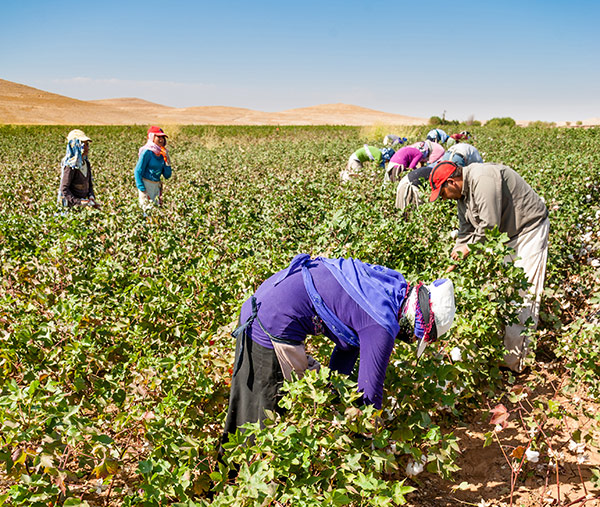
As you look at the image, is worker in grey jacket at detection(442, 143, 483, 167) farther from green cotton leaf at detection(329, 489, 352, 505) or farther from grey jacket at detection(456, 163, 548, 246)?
green cotton leaf at detection(329, 489, 352, 505)

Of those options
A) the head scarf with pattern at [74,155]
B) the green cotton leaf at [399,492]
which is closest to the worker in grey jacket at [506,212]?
the green cotton leaf at [399,492]

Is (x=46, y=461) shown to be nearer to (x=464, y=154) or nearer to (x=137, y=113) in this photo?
(x=464, y=154)

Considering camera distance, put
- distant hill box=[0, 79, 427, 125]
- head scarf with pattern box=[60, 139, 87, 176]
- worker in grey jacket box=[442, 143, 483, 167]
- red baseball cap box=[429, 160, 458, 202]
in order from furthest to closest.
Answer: distant hill box=[0, 79, 427, 125]
head scarf with pattern box=[60, 139, 87, 176]
worker in grey jacket box=[442, 143, 483, 167]
red baseball cap box=[429, 160, 458, 202]

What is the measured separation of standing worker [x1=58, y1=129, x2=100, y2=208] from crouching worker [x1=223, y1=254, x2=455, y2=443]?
3649 mm

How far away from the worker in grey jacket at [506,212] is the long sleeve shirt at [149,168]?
3.37m

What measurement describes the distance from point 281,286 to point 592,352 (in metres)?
1.80

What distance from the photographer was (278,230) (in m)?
3.62

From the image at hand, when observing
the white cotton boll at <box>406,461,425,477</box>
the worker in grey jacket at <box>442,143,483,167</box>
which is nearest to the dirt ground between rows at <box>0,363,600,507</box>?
the white cotton boll at <box>406,461,425,477</box>

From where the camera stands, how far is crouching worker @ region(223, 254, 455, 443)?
1.68m

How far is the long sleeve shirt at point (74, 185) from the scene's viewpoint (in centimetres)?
516

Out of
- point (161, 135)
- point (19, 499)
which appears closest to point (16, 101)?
point (161, 135)

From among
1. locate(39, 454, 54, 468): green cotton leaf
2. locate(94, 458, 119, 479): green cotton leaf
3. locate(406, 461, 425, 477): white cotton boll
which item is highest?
locate(39, 454, 54, 468): green cotton leaf

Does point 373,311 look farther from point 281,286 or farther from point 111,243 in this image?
point 111,243

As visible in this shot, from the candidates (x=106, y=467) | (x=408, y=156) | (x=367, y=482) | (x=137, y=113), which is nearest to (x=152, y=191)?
(x=408, y=156)
